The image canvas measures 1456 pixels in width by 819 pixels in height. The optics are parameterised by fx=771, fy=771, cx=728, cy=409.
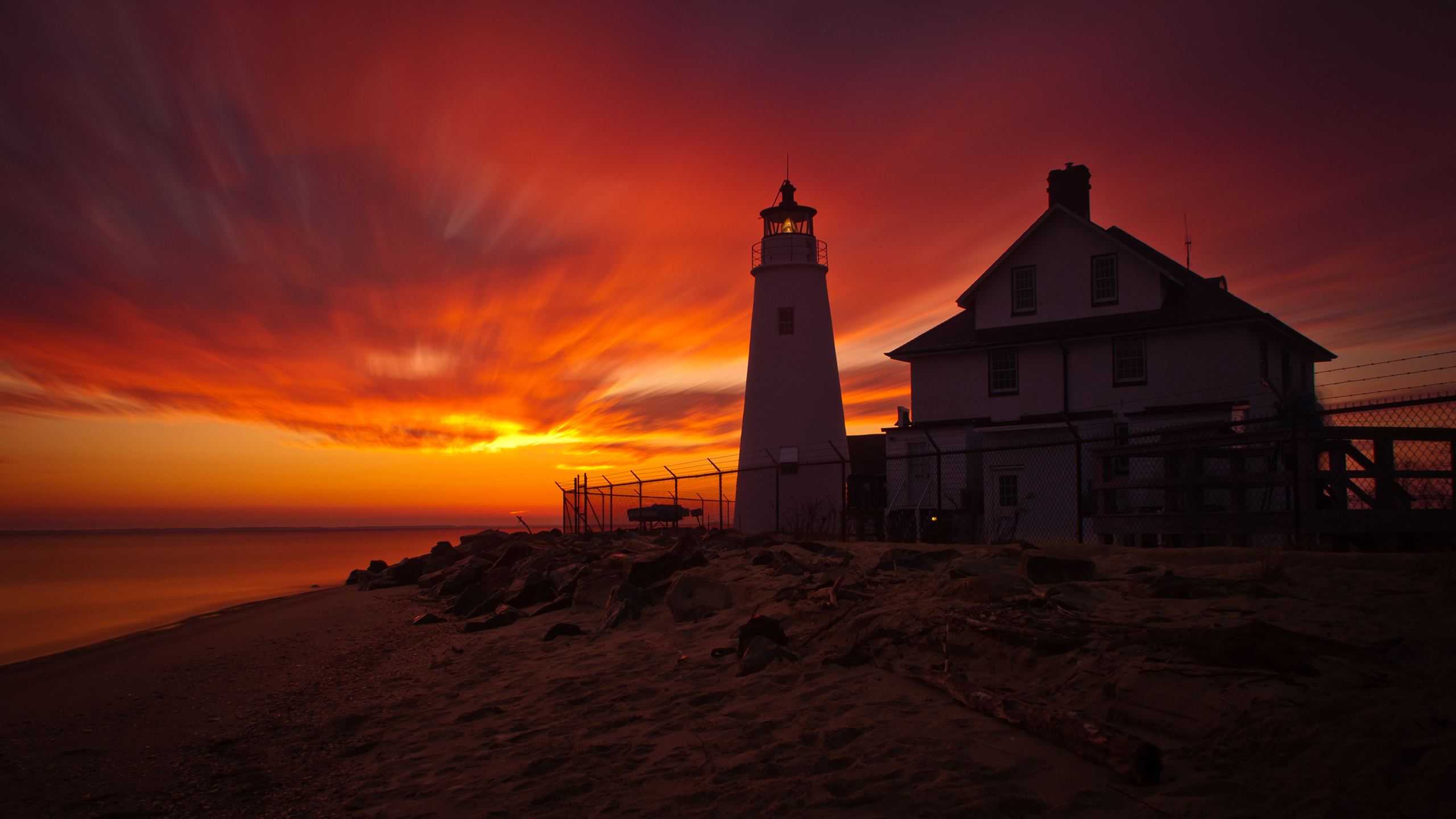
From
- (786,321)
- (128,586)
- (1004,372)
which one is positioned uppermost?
(786,321)

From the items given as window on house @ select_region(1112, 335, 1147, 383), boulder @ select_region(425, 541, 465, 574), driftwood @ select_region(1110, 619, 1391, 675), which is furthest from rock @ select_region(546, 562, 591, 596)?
window on house @ select_region(1112, 335, 1147, 383)

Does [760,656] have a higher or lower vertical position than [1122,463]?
lower

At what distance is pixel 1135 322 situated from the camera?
23297mm

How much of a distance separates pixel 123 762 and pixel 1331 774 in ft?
28.1

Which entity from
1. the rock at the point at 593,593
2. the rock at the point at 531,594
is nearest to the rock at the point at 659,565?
the rock at the point at 593,593

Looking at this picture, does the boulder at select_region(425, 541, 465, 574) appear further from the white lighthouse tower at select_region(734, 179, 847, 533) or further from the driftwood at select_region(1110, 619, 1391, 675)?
the driftwood at select_region(1110, 619, 1391, 675)

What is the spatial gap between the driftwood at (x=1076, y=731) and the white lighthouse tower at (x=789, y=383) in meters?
22.4

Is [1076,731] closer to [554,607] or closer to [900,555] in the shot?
[900,555]

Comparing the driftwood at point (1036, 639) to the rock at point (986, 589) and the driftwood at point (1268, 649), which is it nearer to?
the driftwood at point (1268, 649)

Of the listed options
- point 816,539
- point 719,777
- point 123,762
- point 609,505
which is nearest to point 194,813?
point 123,762

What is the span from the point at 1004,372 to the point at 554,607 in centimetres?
1826

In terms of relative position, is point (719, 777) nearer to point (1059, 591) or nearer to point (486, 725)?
point (486, 725)

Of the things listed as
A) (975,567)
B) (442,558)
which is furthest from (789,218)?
(975,567)

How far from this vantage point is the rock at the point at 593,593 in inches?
473
